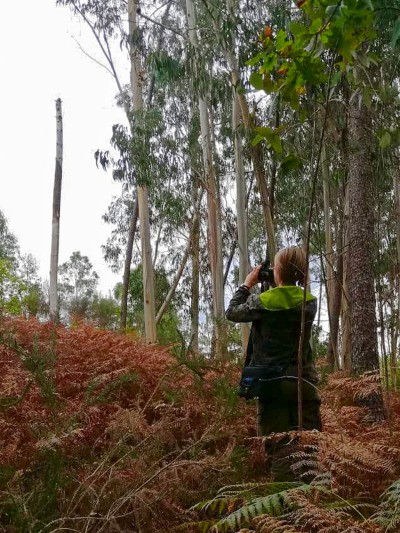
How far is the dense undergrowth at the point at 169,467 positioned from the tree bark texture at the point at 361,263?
184cm

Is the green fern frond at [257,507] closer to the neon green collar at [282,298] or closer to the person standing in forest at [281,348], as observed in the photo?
the person standing in forest at [281,348]

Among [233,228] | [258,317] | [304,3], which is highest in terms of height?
[233,228]

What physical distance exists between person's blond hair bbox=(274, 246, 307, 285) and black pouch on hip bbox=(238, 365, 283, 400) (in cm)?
45

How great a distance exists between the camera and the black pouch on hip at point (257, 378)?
128 inches

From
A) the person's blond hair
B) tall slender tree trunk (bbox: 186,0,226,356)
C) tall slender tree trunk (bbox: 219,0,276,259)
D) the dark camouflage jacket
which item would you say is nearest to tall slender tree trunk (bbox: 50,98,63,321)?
tall slender tree trunk (bbox: 186,0,226,356)

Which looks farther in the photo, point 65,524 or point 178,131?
point 178,131

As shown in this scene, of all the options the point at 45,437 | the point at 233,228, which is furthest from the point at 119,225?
the point at 45,437

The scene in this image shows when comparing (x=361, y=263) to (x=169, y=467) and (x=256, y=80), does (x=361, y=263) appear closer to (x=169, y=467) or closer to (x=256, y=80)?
(x=169, y=467)

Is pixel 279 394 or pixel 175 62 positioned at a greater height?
pixel 175 62

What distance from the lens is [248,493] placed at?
2395 millimetres

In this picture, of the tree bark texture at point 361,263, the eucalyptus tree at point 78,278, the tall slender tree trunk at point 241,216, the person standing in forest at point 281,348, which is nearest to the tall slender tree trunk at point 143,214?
the tall slender tree trunk at point 241,216

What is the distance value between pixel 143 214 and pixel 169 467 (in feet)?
37.7

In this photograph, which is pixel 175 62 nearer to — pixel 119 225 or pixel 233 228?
pixel 233 228

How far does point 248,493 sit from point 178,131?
14.3m
